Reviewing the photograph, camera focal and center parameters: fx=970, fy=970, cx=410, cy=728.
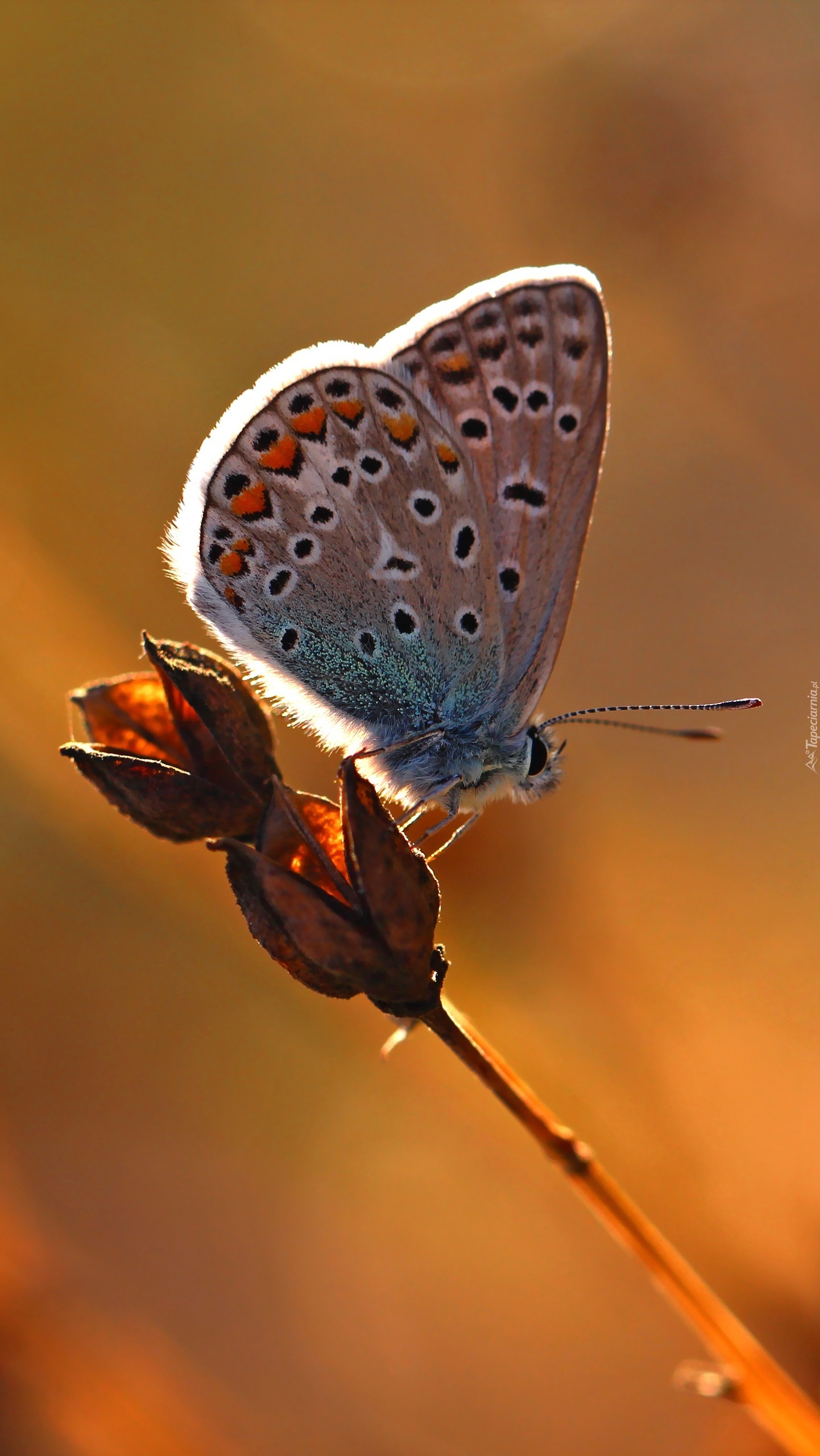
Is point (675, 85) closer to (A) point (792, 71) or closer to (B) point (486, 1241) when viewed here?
(A) point (792, 71)

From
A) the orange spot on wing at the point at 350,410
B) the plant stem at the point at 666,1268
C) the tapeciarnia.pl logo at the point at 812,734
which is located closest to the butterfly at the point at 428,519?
the orange spot on wing at the point at 350,410

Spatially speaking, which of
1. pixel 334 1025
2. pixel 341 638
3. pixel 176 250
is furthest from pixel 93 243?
pixel 334 1025

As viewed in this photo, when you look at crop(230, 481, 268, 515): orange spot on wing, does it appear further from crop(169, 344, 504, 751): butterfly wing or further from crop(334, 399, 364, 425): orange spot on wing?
crop(334, 399, 364, 425): orange spot on wing

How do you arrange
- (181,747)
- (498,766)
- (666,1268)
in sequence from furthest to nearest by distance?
(498,766)
(181,747)
(666,1268)

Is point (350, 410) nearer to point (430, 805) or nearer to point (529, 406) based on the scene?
point (529, 406)

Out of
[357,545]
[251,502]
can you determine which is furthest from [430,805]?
[251,502]

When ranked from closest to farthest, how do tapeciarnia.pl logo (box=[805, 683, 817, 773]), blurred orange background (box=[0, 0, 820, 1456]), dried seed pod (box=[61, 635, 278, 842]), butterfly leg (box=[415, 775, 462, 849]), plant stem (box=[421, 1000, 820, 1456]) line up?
plant stem (box=[421, 1000, 820, 1456]) < dried seed pod (box=[61, 635, 278, 842]) < butterfly leg (box=[415, 775, 462, 849]) < blurred orange background (box=[0, 0, 820, 1456]) < tapeciarnia.pl logo (box=[805, 683, 817, 773])

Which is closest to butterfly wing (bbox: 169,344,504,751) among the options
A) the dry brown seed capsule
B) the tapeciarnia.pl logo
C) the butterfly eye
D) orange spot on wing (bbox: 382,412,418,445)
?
orange spot on wing (bbox: 382,412,418,445)

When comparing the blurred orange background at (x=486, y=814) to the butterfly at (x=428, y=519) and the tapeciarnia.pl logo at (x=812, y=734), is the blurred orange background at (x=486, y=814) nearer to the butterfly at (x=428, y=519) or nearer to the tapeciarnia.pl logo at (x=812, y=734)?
the tapeciarnia.pl logo at (x=812, y=734)
